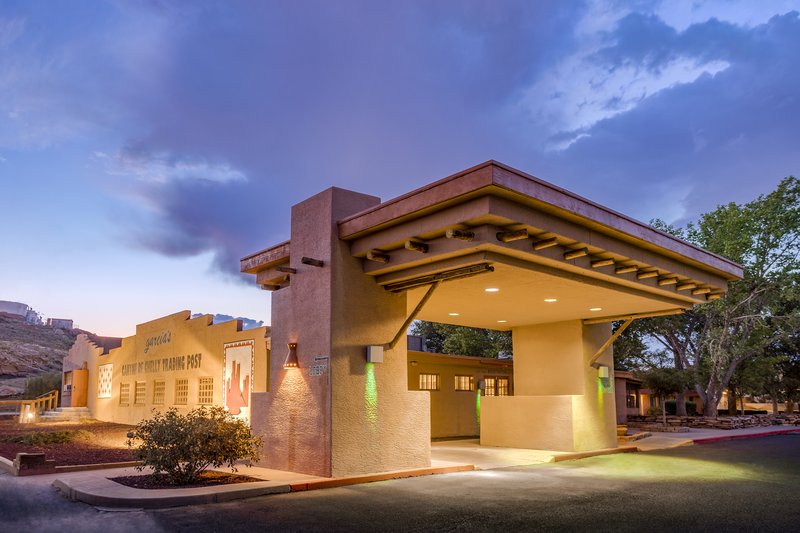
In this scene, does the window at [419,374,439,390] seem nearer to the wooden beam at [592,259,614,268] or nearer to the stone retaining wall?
the stone retaining wall

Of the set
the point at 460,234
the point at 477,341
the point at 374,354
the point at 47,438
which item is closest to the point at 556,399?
the point at 374,354

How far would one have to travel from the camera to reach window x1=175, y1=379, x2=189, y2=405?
67.4ft

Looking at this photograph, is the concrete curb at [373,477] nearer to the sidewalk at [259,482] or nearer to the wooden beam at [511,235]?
the sidewalk at [259,482]

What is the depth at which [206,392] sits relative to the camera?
1900 centimetres

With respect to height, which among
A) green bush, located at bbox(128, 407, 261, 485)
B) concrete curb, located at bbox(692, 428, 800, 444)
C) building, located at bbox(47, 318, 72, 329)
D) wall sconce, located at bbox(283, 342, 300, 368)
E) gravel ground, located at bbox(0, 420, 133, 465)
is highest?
building, located at bbox(47, 318, 72, 329)

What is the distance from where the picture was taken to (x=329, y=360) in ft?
35.8

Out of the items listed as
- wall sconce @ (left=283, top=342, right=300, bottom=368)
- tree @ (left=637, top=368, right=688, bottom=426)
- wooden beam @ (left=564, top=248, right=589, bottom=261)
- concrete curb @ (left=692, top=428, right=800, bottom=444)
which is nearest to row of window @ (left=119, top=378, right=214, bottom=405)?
wall sconce @ (left=283, top=342, right=300, bottom=368)

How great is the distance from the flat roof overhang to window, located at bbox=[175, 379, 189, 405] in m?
7.63

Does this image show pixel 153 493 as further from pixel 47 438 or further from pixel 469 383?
pixel 469 383

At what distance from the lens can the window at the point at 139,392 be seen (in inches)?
976

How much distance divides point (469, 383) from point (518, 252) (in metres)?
15.0

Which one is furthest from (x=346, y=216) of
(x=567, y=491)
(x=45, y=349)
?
(x=45, y=349)

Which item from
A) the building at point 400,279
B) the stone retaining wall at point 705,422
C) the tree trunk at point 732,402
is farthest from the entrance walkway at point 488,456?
the tree trunk at point 732,402

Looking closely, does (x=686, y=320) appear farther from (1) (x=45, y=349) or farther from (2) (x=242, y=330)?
(1) (x=45, y=349)
